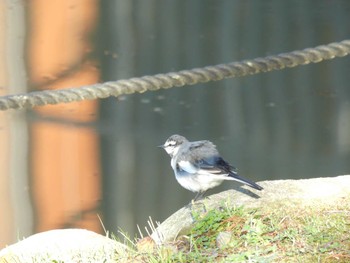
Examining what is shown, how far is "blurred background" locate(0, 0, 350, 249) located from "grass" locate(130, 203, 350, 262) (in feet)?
6.73

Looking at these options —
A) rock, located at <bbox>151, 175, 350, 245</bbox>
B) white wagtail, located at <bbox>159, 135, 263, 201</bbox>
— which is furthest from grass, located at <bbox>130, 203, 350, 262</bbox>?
white wagtail, located at <bbox>159, 135, 263, 201</bbox>

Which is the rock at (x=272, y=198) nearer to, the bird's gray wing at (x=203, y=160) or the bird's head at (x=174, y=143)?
the bird's gray wing at (x=203, y=160)

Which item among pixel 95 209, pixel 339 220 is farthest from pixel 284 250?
pixel 95 209

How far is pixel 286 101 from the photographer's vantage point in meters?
6.87

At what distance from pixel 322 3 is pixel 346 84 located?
55 cm

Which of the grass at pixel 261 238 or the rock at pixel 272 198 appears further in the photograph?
the rock at pixel 272 198

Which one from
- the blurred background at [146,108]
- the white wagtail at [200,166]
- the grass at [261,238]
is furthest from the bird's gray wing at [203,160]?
the blurred background at [146,108]

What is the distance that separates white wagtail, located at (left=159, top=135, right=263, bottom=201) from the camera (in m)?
5.36

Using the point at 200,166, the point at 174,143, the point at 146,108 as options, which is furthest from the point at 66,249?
the point at 146,108

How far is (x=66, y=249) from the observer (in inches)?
192

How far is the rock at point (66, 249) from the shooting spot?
4.52 m

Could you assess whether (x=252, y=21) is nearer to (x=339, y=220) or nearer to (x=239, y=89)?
(x=239, y=89)

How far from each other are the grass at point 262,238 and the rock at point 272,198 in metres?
0.11

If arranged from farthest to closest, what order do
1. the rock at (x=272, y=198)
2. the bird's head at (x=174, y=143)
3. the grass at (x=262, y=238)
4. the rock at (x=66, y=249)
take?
the bird's head at (x=174, y=143) < the rock at (x=272, y=198) < the rock at (x=66, y=249) < the grass at (x=262, y=238)
